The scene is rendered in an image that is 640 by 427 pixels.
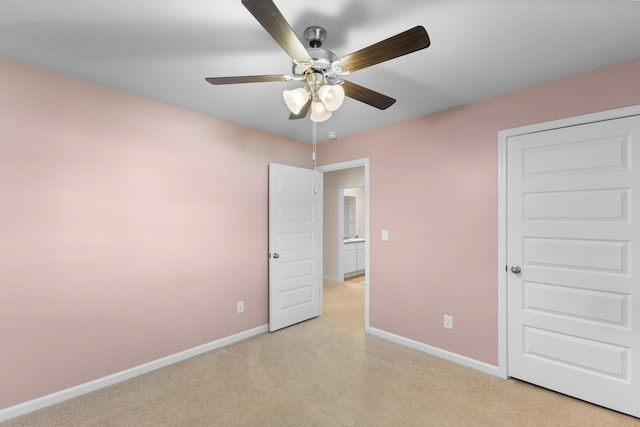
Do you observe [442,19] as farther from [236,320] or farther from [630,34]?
[236,320]

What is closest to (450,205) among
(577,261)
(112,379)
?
(577,261)

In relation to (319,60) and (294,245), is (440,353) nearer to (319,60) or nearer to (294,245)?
(294,245)

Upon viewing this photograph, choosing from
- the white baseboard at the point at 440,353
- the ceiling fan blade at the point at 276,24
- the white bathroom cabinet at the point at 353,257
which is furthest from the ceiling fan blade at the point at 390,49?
the white bathroom cabinet at the point at 353,257

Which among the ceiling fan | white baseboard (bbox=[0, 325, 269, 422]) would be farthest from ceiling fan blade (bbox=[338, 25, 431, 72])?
white baseboard (bbox=[0, 325, 269, 422])

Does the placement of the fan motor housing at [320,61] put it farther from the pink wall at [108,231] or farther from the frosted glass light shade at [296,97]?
the pink wall at [108,231]

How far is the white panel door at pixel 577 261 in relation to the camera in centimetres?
201

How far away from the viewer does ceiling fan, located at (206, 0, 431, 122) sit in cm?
118

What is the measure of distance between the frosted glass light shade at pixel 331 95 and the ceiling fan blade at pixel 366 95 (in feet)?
0.67

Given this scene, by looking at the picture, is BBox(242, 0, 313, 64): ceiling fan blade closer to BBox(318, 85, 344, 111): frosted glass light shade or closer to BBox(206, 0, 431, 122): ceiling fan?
BBox(206, 0, 431, 122): ceiling fan

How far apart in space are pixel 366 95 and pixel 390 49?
48 centimetres

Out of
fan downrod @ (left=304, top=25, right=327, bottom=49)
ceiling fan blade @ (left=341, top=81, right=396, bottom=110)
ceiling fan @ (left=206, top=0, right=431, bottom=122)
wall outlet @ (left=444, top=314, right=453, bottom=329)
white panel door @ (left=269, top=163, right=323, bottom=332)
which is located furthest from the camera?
white panel door @ (left=269, top=163, right=323, bottom=332)

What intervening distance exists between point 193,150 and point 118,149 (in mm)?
639

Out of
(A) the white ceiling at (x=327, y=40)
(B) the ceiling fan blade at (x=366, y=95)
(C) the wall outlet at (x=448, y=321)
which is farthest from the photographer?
(C) the wall outlet at (x=448, y=321)

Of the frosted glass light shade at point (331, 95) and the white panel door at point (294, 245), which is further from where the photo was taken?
the white panel door at point (294, 245)
